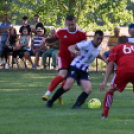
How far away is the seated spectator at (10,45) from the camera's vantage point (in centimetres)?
1642

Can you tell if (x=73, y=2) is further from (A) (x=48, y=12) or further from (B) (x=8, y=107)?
(B) (x=8, y=107)

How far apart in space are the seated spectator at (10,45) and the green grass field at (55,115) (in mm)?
5056

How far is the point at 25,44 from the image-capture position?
634 inches

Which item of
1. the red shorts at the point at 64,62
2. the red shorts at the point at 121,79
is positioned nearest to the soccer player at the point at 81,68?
the red shorts at the point at 64,62

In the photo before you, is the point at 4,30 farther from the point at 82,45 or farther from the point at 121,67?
the point at 121,67

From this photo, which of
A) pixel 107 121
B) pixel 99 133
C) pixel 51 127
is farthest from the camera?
pixel 107 121

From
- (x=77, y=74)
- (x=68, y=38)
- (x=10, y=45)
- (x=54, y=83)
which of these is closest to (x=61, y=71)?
(x=54, y=83)

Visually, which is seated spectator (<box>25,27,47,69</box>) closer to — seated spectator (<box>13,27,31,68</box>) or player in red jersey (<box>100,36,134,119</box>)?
seated spectator (<box>13,27,31,68</box>)

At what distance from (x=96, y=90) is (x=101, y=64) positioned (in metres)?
6.06

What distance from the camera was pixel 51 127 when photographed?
604 centimetres

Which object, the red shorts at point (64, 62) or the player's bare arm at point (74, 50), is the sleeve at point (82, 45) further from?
the red shorts at point (64, 62)

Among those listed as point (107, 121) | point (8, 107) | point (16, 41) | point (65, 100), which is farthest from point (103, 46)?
point (107, 121)

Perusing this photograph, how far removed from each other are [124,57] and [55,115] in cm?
164

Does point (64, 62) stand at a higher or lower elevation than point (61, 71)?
higher
